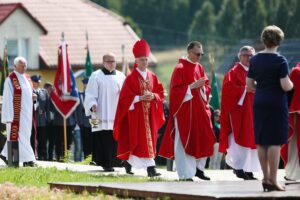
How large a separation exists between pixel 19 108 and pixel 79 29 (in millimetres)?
46309

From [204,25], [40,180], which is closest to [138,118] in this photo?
[40,180]

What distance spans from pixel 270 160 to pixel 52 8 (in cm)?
5770

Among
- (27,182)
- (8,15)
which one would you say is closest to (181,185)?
(27,182)

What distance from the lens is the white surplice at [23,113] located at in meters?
25.0

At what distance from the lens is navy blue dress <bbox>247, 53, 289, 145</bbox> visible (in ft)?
55.5

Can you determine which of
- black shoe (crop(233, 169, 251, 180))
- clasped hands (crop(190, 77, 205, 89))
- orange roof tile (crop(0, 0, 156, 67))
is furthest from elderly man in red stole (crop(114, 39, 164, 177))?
orange roof tile (crop(0, 0, 156, 67))

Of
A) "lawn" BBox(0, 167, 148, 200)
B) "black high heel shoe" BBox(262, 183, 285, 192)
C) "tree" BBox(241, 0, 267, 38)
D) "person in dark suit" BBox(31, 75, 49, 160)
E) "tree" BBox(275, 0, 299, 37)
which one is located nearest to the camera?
"black high heel shoe" BBox(262, 183, 285, 192)

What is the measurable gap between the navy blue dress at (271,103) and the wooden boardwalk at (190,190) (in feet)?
2.10

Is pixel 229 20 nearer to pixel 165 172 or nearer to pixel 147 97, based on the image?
pixel 165 172

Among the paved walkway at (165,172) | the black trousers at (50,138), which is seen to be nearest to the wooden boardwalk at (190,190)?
the paved walkway at (165,172)

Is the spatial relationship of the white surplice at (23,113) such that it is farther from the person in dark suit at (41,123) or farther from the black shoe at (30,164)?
the person in dark suit at (41,123)

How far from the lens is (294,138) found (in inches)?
800

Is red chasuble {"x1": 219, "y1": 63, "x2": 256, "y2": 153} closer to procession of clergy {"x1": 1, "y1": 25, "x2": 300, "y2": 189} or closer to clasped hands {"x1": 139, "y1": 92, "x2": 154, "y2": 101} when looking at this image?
procession of clergy {"x1": 1, "y1": 25, "x2": 300, "y2": 189}

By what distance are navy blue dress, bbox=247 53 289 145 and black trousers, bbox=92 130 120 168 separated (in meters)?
7.41
